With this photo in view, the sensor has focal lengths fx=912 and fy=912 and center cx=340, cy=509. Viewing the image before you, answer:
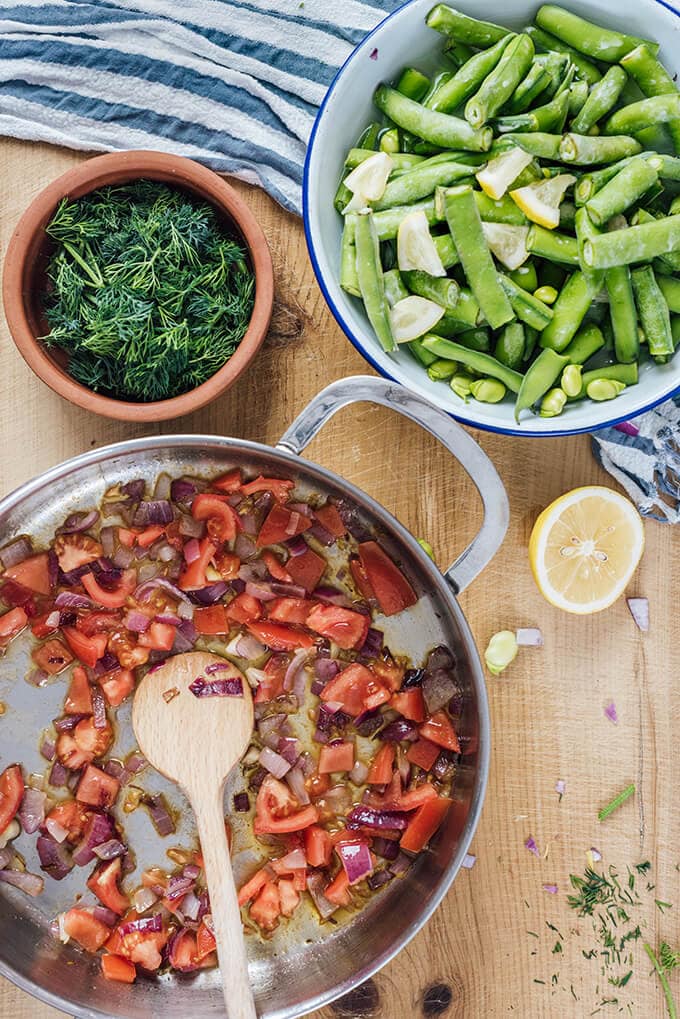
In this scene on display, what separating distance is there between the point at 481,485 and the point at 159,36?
1.53 metres

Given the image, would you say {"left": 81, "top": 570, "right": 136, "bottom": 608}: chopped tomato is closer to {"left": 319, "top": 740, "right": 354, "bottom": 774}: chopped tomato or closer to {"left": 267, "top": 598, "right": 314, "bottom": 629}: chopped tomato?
{"left": 267, "top": 598, "right": 314, "bottom": 629}: chopped tomato

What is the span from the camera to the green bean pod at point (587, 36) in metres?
2.14

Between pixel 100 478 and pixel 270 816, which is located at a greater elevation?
pixel 100 478

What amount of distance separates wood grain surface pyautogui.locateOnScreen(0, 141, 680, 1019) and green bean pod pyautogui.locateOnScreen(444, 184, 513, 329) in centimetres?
54

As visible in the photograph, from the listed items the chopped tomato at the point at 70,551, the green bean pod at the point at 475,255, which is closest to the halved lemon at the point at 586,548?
the green bean pod at the point at 475,255

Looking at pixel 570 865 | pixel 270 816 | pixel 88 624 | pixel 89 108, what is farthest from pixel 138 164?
pixel 570 865

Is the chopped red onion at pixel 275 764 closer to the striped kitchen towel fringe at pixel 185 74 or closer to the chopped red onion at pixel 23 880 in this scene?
the chopped red onion at pixel 23 880

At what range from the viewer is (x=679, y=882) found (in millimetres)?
2711

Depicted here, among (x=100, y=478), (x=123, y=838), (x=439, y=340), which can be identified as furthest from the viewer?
(x=123, y=838)

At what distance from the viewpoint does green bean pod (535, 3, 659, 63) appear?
2.14m

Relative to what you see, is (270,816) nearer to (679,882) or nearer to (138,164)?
(679,882)

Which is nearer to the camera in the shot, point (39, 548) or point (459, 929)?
point (39, 548)

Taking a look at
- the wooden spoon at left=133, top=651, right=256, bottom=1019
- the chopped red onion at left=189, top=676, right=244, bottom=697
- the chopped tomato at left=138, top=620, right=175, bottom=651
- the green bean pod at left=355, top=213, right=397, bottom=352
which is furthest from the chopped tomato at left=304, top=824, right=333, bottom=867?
the green bean pod at left=355, top=213, right=397, bottom=352

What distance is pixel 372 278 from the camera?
2.18 meters
